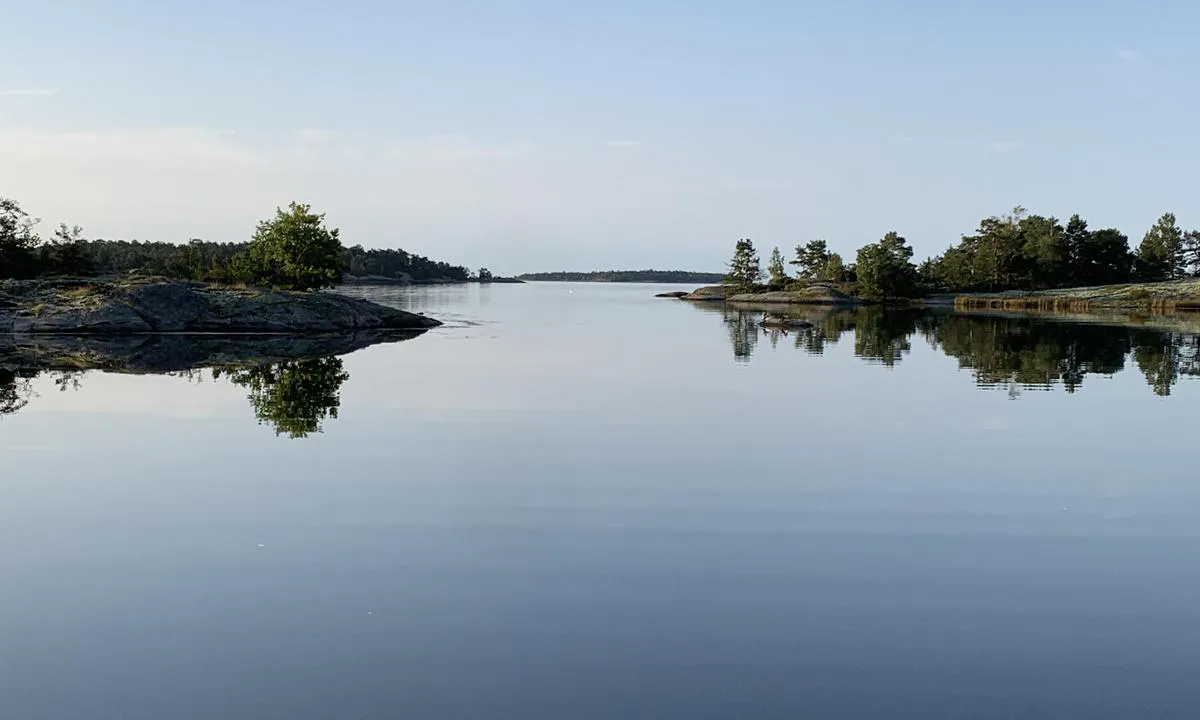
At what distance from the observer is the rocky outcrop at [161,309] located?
6531 centimetres

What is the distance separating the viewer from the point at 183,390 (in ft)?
117

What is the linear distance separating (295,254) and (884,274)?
424 ft

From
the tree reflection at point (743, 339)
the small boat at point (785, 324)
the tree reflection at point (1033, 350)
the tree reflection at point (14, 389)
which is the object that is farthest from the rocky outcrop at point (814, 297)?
the tree reflection at point (14, 389)

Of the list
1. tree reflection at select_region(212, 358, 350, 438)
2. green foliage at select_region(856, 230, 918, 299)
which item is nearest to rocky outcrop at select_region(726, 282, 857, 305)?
green foliage at select_region(856, 230, 918, 299)

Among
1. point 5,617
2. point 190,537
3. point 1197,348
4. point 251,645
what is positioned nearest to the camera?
point 251,645

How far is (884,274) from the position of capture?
18462 cm

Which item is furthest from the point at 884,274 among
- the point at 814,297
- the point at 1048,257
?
the point at 1048,257

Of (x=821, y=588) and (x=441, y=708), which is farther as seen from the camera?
(x=821, y=588)

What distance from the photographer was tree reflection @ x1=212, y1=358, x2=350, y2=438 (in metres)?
28.4

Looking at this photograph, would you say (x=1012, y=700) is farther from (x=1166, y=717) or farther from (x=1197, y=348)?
(x=1197, y=348)

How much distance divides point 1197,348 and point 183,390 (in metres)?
A: 65.2

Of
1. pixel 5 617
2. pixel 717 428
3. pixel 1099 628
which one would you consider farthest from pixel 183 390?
pixel 1099 628

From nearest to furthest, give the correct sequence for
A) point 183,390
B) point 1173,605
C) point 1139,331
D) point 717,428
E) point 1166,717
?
point 1166,717, point 1173,605, point 717,428, point 183,390, point 1139,331

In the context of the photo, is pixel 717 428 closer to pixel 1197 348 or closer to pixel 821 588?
pixel 821 588
